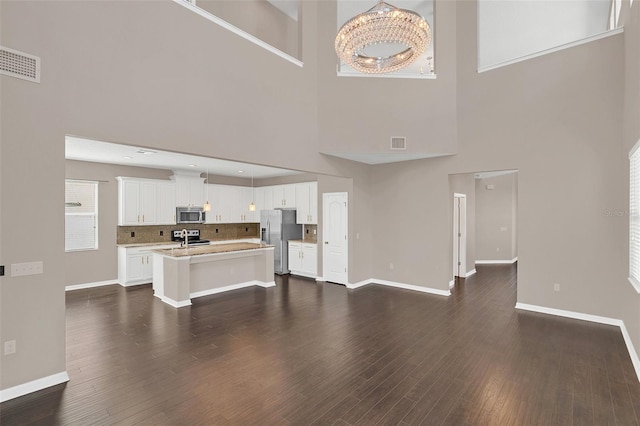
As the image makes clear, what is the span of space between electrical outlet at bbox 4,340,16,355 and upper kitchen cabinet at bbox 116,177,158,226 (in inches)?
183

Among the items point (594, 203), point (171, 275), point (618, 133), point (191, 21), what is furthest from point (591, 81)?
point (171, 275)

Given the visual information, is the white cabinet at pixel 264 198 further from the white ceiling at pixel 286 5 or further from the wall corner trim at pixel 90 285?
the white ceiling at pixel 286 5

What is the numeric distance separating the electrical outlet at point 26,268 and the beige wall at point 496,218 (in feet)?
33.8

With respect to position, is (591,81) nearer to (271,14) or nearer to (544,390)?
(544,390)

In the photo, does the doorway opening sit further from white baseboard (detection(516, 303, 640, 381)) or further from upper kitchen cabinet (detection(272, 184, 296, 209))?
upper kitchen cabinet (detection(272, 184, 296, 209))

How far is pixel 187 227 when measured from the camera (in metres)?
8.32

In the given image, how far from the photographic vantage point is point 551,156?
5004 millimetres

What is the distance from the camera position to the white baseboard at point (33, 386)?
2642 mm

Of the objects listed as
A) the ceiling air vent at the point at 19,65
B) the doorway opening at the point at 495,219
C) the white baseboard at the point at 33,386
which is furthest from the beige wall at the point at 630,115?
the ceiling air vent at the point at 19,65

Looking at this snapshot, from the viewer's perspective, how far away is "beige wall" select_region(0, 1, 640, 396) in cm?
279

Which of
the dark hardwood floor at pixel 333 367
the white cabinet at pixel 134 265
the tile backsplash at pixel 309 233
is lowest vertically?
the dark hardwood floor at pixel 333 367

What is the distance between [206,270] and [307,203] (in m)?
3.07

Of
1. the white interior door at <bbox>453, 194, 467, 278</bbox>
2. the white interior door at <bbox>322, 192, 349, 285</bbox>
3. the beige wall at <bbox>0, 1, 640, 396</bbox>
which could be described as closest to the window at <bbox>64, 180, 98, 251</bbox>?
the beige wall at <bbox>0, 1, 640, 396</bbox>

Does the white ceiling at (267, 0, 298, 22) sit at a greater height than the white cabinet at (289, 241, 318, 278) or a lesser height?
greater
